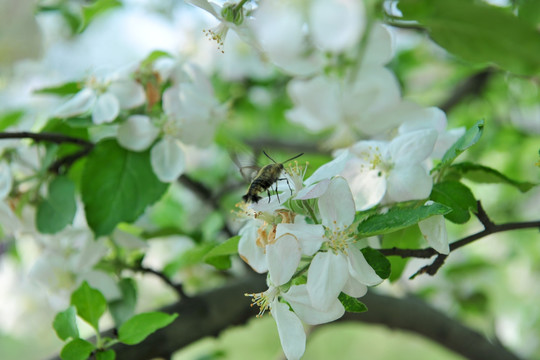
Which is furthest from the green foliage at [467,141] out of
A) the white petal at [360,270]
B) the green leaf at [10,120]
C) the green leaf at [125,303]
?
the green leaf at [10,120]

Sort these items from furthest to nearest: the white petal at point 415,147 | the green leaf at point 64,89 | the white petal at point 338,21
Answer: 1. the green leaf at point 64,89
2. the white petal at point 415,147
3. the white petal at point 338,21

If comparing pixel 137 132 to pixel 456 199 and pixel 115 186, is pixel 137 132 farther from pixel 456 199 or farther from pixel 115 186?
pixel 456 199

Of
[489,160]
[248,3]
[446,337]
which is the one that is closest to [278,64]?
[248,3]

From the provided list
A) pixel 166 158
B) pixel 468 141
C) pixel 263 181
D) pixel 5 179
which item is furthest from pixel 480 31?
pixel 5 179

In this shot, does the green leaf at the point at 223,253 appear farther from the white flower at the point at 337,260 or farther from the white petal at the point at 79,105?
the white petal at the point at 79,105

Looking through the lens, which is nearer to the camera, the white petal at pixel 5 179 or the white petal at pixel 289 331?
the white petal at pixel 289 331
